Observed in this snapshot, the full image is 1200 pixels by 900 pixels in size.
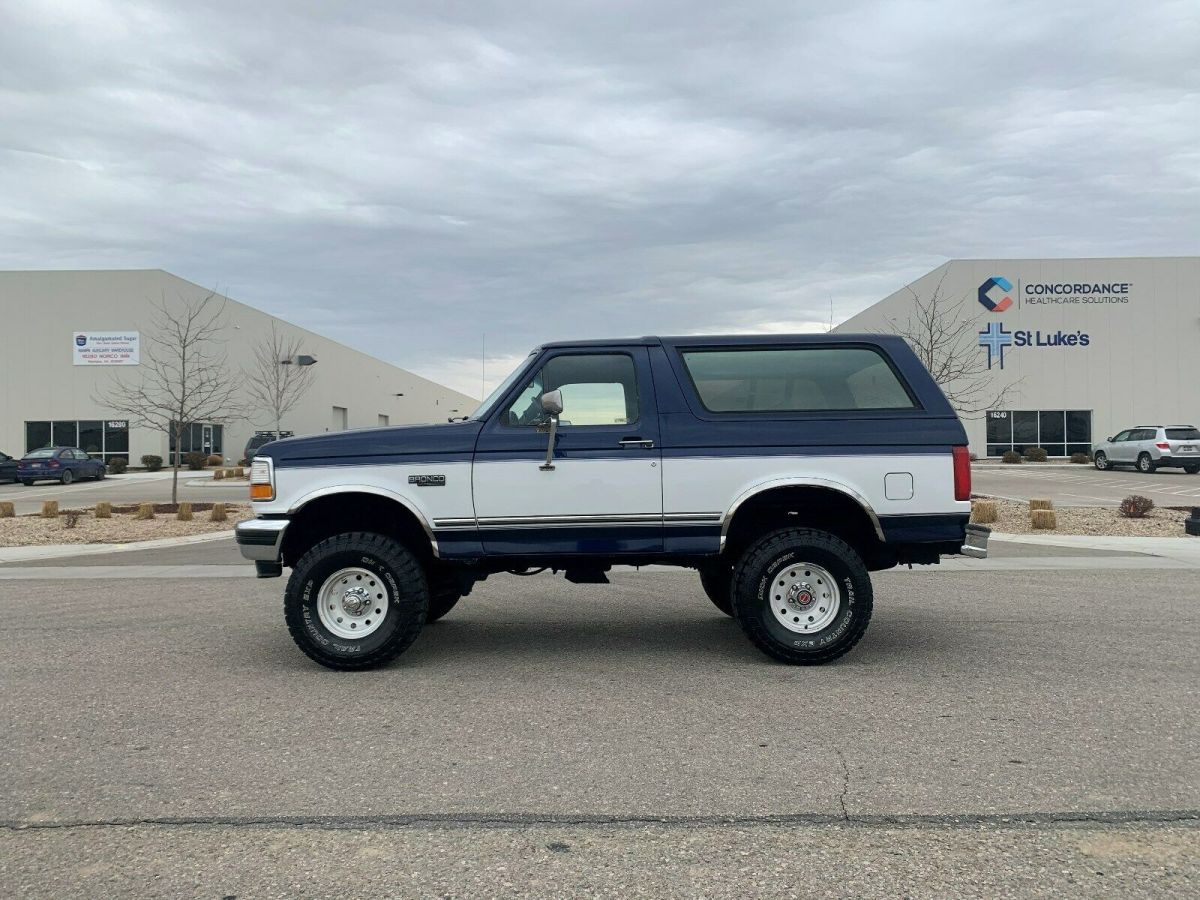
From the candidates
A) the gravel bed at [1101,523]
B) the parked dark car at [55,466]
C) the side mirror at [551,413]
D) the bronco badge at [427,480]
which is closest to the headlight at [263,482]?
the bronco badge at [427,480]

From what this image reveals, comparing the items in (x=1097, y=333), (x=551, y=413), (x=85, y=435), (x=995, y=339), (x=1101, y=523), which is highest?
(x=1097, y=333)

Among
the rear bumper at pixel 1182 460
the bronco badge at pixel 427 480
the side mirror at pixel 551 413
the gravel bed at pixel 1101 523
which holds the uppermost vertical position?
the side mirror at pixel 551 413

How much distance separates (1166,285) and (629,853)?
52.0 metres

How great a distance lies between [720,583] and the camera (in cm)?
790

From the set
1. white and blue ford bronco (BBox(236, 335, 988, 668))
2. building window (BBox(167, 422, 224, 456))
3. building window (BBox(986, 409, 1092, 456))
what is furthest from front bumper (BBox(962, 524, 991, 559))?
building window (BBox(167, 422, 224, 456))

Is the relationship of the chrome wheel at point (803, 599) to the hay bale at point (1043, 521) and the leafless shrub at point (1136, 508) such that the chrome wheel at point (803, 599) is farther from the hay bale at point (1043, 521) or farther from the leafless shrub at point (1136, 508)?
the leafless shrub at point (1136, 508)

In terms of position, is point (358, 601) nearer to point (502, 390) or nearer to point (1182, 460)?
point (502, 390)

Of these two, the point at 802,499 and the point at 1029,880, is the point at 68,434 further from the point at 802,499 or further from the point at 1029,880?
the point at 1029,880

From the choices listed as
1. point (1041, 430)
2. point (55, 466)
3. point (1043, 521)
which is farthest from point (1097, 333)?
point (55, 466)

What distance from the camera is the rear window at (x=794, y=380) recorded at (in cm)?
667

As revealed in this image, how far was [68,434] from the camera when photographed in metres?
46.6

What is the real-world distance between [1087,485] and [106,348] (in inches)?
1673

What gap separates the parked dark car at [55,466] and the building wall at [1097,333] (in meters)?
37.5

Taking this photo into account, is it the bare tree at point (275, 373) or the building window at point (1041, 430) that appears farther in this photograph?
the bare tree at point (275, 373)
